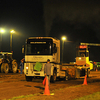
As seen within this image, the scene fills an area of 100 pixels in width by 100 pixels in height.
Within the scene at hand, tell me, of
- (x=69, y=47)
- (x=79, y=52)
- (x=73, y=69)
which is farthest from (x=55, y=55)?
(x=69, y=47)

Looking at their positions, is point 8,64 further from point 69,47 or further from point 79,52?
point 69,47

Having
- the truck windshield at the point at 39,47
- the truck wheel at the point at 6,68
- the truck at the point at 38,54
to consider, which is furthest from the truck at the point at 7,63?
the truck windshield at the point at 39,47

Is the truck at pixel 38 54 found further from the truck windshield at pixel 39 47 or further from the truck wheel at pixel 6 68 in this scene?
the truck wheel at pixel 6 68

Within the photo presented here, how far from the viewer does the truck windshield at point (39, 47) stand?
64.3 feet

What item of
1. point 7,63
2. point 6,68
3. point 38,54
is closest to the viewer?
point 38,54

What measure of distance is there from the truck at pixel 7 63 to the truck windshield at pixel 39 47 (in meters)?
12.3

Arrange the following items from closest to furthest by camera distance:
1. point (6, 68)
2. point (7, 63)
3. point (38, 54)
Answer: point (38, 54) < point (6, 68) < point (7, 63)

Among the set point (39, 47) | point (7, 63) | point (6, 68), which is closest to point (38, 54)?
point (39, 47)

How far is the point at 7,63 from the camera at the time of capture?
3212 centimetres

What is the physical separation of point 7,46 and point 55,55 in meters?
62.0

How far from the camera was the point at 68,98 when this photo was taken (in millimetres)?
11258

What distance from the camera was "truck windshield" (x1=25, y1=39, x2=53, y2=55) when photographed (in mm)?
19609

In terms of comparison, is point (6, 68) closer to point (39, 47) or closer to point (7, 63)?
point (7, 63)

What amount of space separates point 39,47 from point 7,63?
526 inches
